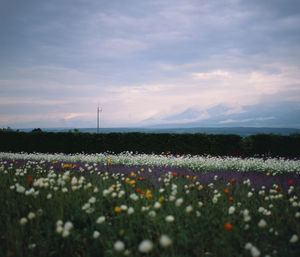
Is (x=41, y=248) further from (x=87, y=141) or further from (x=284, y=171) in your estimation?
(x=87, y=141)

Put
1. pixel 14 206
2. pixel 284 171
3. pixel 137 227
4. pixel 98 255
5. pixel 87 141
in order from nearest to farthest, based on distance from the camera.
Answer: pixel 98 255 → pixel 137 227 → pixel 14 206 → pixel 284 171 → pixel 87 141

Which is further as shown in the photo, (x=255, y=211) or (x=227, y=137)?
(x=227, y=137)

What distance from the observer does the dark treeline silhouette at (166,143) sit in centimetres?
1403

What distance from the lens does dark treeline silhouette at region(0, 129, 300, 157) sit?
14.0 metres

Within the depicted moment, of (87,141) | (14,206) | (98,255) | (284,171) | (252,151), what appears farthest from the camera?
(87,141)

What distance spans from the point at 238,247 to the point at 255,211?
3.63ft

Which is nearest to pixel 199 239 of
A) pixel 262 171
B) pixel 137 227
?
pixel 137 227

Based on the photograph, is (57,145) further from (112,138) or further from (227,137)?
(227,137)

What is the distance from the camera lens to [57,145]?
50.9ft

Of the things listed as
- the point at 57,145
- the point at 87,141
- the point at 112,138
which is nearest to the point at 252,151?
the point at 112,138

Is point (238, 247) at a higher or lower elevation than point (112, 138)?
lower

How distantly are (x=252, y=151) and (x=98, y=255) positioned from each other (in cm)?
1318

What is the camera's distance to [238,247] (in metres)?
2.87

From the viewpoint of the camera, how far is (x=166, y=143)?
48.0 feet
